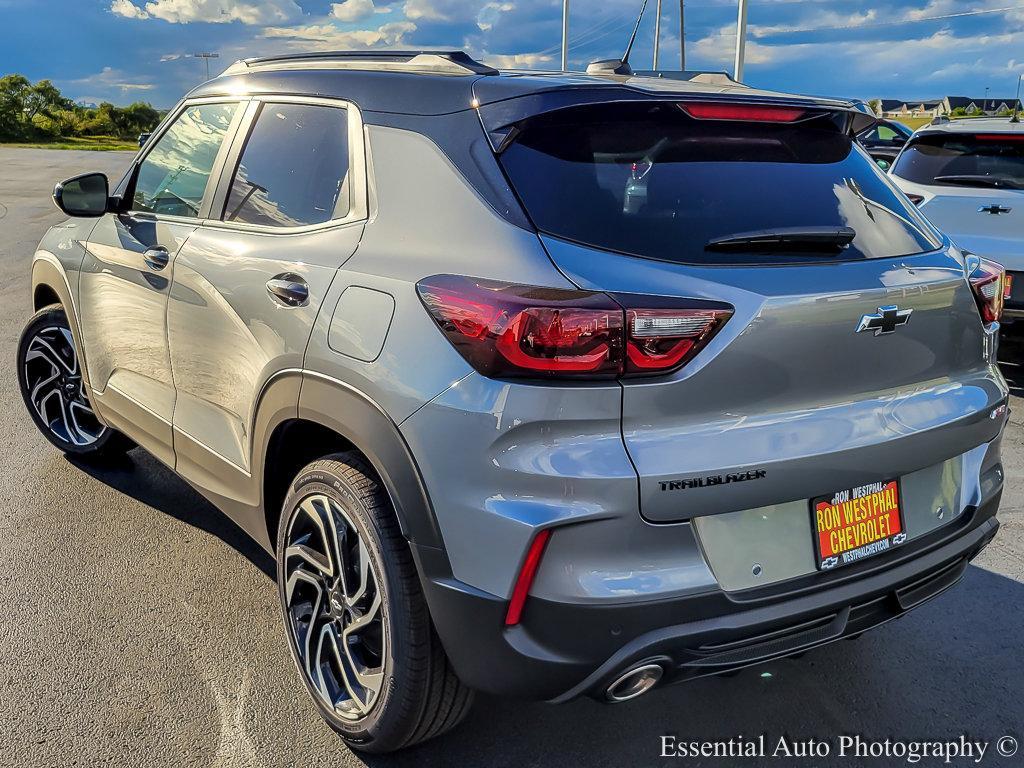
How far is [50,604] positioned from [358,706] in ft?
4.96

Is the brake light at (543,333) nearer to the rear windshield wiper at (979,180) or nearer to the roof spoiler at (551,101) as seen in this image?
the roof spoiler at (551,101)

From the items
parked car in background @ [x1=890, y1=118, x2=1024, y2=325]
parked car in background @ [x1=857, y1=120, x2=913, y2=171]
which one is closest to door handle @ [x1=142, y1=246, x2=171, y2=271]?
parked car in background @ [x1=890, y1=118, x2=1024, y2=325]

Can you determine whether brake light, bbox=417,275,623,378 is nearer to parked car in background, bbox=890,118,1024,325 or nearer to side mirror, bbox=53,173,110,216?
side mirror, bbox=53,173,110,216

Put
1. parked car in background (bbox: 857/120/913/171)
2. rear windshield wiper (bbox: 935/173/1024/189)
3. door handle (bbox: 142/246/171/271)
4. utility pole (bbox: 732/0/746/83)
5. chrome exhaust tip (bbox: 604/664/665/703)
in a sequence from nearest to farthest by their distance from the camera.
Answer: chrome exhaust tip (bbox: 604/664/665/703) → door handle (bbox: 142/246/171/271) → rear windshield wiper (bbox: 935/173/1024/189) → parked car in background (bbox: 857/120/913/171) → utility pole (bbox: 732/0/746/83)

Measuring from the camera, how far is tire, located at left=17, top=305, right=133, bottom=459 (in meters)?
A: 4.50

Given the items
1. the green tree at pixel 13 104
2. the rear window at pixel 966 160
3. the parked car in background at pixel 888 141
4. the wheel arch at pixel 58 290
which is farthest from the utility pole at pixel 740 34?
the green tree at pixel 13 104

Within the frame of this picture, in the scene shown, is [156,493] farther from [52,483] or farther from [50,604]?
[50,604]

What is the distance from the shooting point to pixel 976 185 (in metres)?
6.38

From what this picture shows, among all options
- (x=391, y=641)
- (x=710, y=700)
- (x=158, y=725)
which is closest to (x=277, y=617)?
(x=158, y=725)

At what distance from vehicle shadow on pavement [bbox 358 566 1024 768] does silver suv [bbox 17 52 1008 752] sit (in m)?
0.38

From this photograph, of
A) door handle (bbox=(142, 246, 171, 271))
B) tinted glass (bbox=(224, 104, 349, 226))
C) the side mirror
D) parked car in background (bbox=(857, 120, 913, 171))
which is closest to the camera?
tinted glass (bbox=(224, 104, 349, 226))

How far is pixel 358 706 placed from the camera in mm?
2520

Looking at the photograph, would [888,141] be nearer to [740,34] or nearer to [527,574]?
[740,34]

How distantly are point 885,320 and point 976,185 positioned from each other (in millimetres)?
4884
